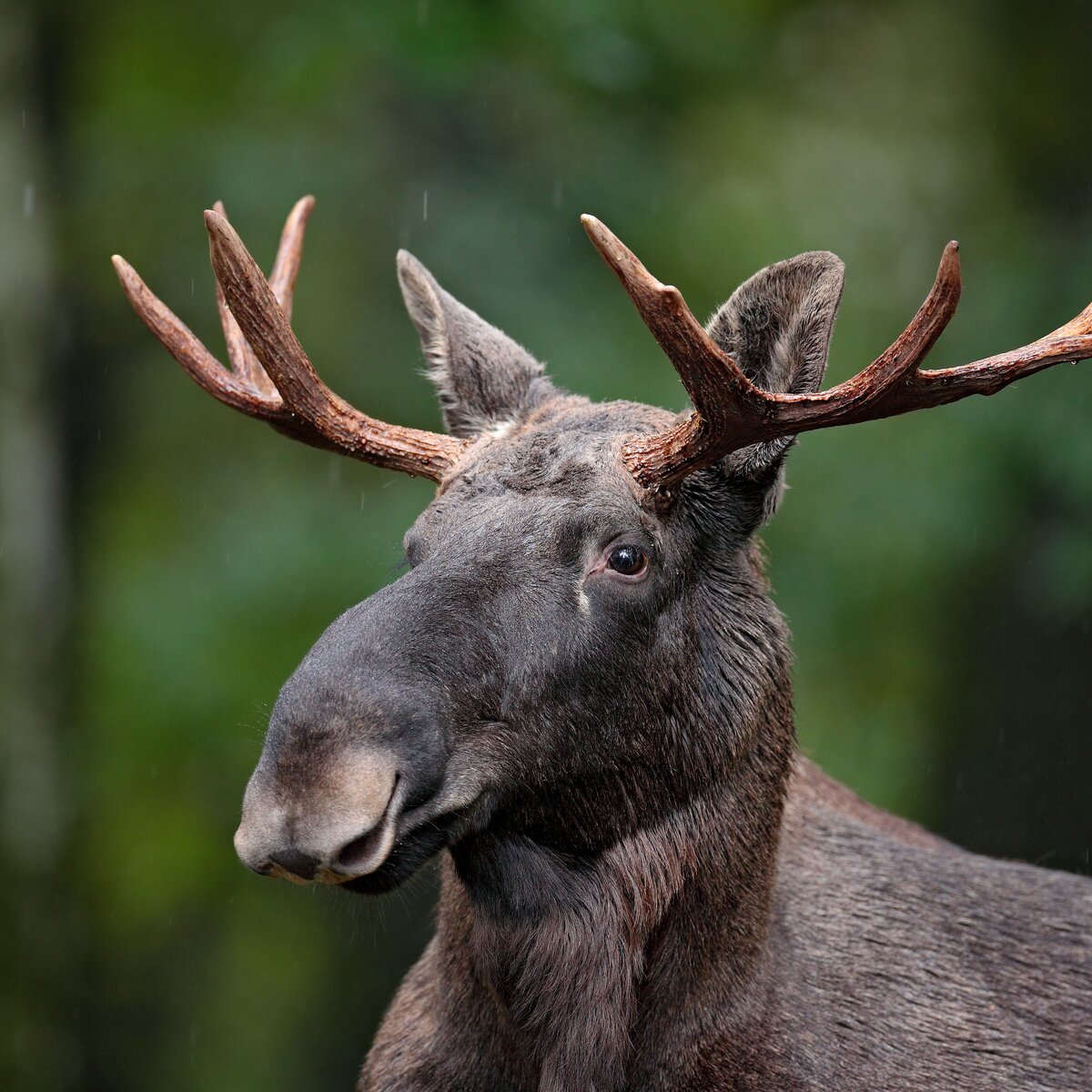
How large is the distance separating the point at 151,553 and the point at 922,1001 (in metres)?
5.91

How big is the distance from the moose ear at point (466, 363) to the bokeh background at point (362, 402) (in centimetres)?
337

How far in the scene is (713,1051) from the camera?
3447 millimetres

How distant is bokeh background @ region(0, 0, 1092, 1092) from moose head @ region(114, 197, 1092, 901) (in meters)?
4.11

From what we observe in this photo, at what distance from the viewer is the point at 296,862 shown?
279 centimetres

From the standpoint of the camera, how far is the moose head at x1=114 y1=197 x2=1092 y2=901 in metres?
2.90

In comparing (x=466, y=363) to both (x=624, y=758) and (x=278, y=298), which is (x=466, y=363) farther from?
(x=624, y=758)

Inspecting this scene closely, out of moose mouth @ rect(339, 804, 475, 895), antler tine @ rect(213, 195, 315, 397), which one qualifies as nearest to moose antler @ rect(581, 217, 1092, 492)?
moose mouth @ rect(339, 804, 475, 895)

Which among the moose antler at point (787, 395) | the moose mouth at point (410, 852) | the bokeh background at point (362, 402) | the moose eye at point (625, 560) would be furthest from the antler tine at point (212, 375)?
Result: the bokeh background at point (362, 402)

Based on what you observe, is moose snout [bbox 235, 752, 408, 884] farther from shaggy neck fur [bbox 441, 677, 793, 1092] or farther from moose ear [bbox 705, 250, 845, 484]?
moose ear [bbox 705, 250, 845, 484]

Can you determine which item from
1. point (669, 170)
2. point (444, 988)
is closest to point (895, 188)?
point (669, 170)

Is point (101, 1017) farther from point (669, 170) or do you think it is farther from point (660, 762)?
point (660, 762)

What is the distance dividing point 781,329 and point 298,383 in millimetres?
1180

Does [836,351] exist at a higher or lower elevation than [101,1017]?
higher

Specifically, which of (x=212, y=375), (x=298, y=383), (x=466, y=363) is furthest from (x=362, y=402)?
(x=298, y=383)
